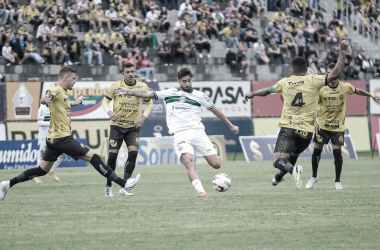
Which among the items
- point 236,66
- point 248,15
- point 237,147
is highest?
point 248,15

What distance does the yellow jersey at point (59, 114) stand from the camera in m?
10.7

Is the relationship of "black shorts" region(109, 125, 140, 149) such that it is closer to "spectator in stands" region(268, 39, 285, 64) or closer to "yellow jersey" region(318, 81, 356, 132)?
"yellow jersey" region(318, 81, 356, 132)

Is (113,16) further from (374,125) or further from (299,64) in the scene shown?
(299,64)

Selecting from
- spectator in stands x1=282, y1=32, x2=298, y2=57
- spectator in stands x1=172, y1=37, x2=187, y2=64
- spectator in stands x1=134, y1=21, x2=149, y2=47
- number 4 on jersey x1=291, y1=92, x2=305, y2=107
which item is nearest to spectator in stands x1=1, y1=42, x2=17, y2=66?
spectator in stands x1=134, y1=21, x2=149, y2=47

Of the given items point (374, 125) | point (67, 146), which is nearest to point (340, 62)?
point (67, 146)

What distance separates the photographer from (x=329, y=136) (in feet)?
42.9

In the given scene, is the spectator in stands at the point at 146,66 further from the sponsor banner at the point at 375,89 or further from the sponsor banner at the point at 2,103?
the sponsor banner at the point at 375,89

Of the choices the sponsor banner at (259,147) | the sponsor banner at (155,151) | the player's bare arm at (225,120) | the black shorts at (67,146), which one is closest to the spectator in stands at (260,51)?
the sponsor banner at (259,147)

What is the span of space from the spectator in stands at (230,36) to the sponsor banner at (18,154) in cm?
1381

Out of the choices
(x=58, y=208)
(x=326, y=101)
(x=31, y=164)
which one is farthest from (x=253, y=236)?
(x=31, y=164)

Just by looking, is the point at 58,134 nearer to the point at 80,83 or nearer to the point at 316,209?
the point at 316,209

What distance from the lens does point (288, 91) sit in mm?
11391

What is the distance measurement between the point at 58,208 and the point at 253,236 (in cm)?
400

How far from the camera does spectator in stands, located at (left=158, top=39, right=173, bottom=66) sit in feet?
97.1
